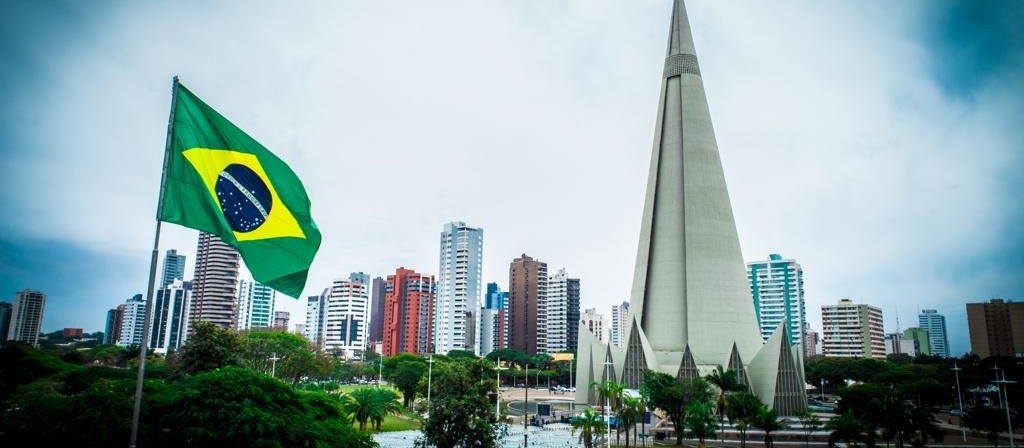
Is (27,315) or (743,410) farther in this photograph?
(27,315)

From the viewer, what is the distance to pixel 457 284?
13988cm

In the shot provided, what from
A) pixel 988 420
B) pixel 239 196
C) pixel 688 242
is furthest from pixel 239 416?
pixel 688 242

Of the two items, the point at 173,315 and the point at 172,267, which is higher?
the point at 172,267

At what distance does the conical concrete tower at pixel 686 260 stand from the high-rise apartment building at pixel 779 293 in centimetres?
10889

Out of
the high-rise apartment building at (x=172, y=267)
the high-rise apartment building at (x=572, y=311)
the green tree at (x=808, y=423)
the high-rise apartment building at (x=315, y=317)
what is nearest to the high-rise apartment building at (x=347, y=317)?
the high-rise apartment building at (x=315, y=317)

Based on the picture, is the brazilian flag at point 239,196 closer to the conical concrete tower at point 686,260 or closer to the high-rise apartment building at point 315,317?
the conical concrete tower at point 686,260

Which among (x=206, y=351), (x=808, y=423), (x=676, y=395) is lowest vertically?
(x=808, y=423)

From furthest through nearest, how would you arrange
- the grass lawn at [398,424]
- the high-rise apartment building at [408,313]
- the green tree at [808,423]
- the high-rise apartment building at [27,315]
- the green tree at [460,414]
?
the high-rise apartment building at [408,313]
the high-rise apartment building at [27,315]
the grass lawn at [398,424]
the green tree at [808,423]
the green tree at [460,414]

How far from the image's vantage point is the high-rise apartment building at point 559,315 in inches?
6112

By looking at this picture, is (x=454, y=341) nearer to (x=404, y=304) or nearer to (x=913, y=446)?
(x=404, y=304)

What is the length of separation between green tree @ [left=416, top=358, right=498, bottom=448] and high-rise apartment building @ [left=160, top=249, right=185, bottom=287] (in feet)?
555

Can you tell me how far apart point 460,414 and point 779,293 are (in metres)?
152

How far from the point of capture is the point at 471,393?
27531mm

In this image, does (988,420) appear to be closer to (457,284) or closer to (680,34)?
(680,34)
